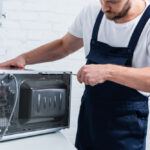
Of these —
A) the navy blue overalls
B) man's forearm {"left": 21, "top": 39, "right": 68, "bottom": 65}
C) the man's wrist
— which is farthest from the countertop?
man's forearm {"left": 21, "top": 39, "right": 68, "bottom": 65}

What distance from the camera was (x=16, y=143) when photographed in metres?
0.80

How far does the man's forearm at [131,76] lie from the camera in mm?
763

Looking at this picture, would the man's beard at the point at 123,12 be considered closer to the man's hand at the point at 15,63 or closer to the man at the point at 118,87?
the man at the point at 118,87

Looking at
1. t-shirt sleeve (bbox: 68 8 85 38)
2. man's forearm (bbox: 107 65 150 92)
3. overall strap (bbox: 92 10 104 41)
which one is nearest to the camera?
man's forearm (bbox: 107 65 150 92)

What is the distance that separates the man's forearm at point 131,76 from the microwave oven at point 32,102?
7.6 inches

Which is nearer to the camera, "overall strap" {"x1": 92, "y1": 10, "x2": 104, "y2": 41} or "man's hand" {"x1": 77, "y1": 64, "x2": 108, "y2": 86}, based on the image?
"man's hand" {"x1": 77, "y1": 64, "x2": 108, "y2": 86}

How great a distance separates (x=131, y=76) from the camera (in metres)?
0.76

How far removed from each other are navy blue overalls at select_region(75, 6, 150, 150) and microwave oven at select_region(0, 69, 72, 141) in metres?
0.10

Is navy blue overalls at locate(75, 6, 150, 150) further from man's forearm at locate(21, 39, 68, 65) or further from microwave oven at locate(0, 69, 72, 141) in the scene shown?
man's forearm at locate(21, 39, 68, 65)

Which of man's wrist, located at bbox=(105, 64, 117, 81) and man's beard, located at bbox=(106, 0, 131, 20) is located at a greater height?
man's beard, located at bbox=(106, 0, 131, 20)

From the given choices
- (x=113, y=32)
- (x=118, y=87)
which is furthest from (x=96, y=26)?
(x=118, y=87)

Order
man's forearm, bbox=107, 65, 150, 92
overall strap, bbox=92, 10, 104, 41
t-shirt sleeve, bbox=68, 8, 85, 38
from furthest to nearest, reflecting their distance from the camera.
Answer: t-shirt sleeve, bbox=68, 8, 85, 38, overall strap, bbox=92, 10, 104, 41, man's forearm, bbox=107, 65, 150, 92

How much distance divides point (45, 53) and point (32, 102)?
1.12 ft

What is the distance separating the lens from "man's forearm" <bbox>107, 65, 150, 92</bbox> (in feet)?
2.50
